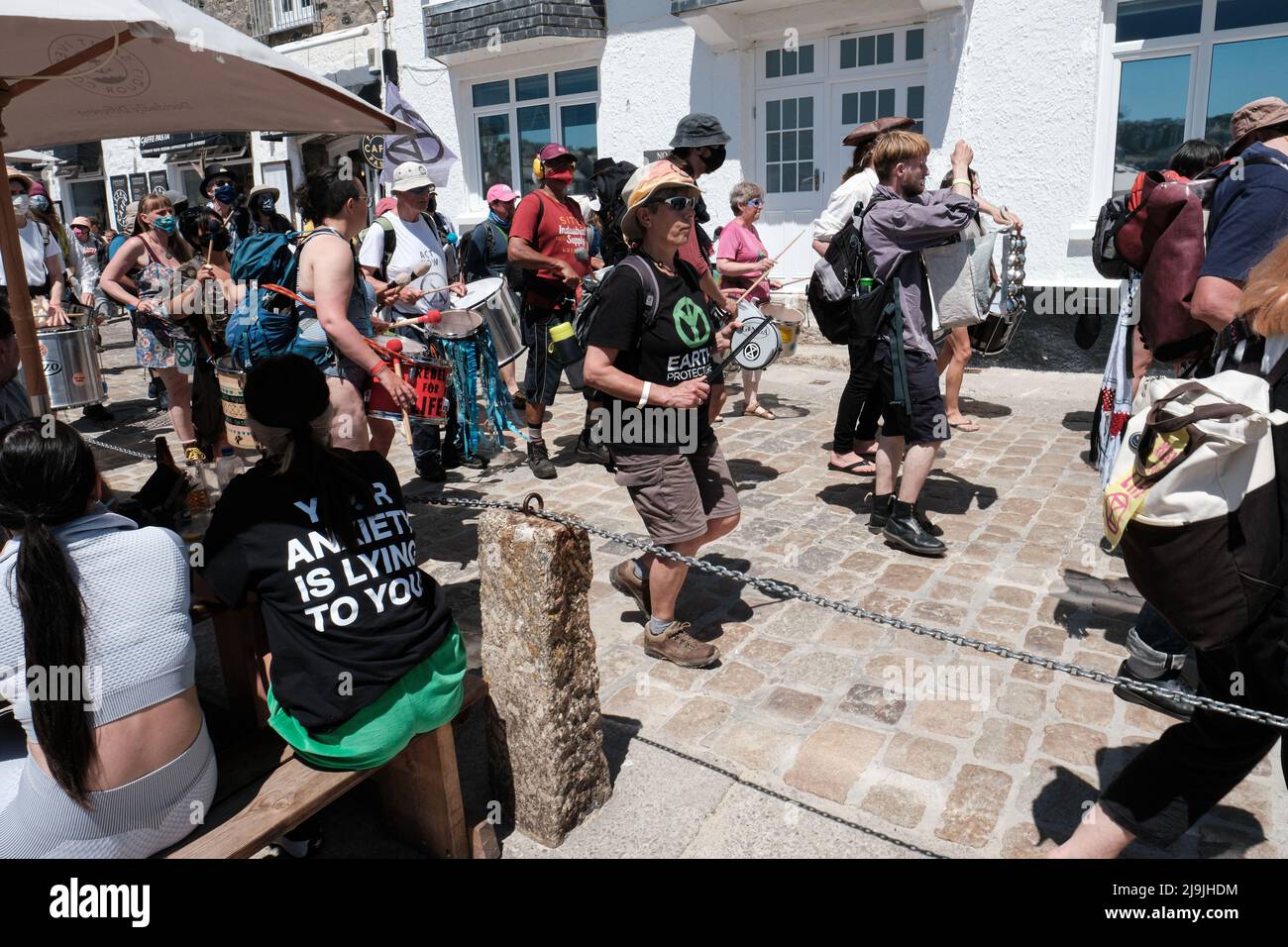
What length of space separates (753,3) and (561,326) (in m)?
6.80

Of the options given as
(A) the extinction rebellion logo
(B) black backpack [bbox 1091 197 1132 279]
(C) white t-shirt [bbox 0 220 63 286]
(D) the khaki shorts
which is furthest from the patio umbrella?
(C) white t-shirt [bbox 0 220 63 286]

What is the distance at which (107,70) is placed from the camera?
3170 millimetres

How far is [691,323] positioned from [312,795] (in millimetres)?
2134

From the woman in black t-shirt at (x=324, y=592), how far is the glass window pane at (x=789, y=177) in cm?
911

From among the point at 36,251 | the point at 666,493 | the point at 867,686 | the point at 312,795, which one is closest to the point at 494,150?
the point at 36,251

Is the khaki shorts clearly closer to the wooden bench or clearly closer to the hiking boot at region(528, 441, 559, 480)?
the wooden bench

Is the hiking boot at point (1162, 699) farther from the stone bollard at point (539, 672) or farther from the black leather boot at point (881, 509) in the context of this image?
the stone bollard at point (539, 672)

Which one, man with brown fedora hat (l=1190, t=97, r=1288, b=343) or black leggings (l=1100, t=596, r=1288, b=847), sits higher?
man with brown fedora hat (l=1190, t=97, r=1288, b=343)

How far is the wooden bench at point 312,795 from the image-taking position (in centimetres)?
212

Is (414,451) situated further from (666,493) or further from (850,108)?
(850,108)

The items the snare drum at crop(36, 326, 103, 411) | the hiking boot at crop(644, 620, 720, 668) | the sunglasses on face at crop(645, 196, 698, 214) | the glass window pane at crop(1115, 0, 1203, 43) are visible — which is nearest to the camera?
the sunglasses on face at crop(645, 196, 698, 214)

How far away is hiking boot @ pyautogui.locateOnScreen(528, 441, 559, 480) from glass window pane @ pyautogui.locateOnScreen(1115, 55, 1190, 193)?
6273mm

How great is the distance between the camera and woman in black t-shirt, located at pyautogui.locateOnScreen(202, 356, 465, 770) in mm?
2283

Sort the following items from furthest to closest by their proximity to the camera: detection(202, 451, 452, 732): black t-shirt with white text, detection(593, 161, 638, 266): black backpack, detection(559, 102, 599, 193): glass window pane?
detection(559, 102, 599, 193): glass window pane < detection(593, 161, 638, 266): black backpack < detection(202, 451, 452, 732): black t-shirt with white text
